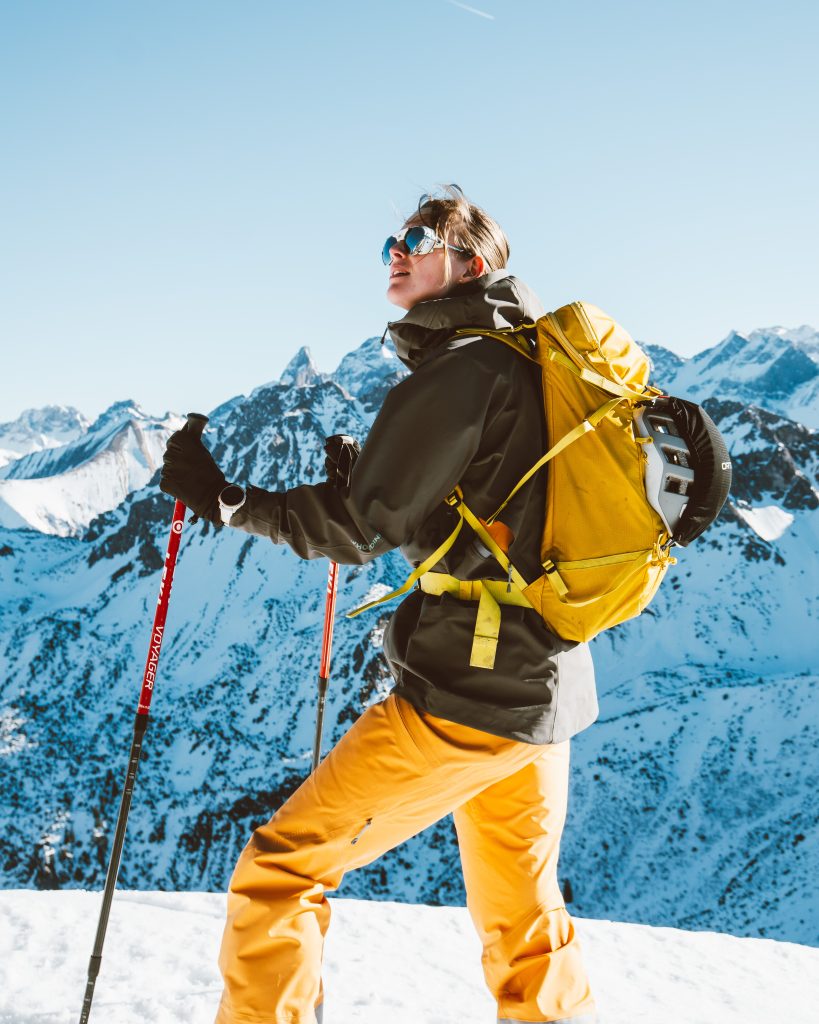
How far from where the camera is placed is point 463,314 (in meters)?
2.39

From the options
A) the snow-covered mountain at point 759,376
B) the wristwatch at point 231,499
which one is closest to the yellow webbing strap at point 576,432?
the wristwatch at point 231,499

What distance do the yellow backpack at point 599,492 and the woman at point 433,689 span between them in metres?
0.05

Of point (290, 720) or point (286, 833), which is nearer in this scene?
point (286, 833)

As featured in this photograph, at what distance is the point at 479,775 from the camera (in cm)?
237

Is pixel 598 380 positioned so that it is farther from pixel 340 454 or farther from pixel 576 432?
pixel 340 454

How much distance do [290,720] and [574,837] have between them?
47.4 m

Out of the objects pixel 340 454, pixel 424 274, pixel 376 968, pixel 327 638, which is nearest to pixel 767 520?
pixel 376 968

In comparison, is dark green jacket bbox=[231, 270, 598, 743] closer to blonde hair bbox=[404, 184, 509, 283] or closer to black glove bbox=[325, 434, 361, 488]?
blonde hair bbox=[404, 184, 509, 283]

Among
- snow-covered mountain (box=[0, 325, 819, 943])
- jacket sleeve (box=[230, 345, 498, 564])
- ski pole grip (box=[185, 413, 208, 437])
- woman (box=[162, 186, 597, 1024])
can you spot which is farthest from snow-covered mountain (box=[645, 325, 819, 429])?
jacket sleeve (box=[230, 345, 498, 564])

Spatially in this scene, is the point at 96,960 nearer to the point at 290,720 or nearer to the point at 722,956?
the point at 722,956

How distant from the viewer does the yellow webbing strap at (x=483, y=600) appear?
230 cm

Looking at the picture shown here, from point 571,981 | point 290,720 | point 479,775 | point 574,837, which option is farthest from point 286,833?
point 290,720

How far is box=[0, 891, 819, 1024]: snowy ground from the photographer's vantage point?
4.14 metres

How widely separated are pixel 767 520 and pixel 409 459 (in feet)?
346
